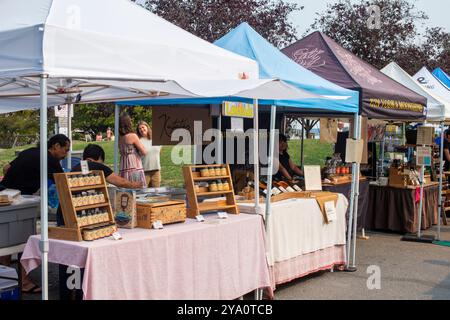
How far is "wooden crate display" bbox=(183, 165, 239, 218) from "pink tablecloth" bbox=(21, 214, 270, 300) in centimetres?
13

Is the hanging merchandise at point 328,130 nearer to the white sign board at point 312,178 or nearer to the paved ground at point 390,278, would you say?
the paved ground at point 390,278

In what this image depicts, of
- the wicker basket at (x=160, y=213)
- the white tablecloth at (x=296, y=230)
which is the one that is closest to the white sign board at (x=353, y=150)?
the white tablecloth at (x=296, y=230)

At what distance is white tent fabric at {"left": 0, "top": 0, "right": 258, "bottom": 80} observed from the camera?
334 centimetres

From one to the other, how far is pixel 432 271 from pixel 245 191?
256 cm

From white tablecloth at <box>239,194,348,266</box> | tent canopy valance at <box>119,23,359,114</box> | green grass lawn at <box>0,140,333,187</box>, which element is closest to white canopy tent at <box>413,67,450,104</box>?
tent canopy valance at <box>119,23,359,114</box>

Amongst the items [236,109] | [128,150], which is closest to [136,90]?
[236,109]

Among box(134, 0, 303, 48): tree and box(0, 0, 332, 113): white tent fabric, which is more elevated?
box(134, 0, 303, 48): tree

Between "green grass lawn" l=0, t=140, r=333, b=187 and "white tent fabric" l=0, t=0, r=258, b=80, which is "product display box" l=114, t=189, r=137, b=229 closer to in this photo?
"white tent fabric" l=0, t=0, r=258, b=80

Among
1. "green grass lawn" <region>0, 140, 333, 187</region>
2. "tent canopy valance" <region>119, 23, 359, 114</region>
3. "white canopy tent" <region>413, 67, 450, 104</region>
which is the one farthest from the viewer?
"green grass lawn" <region>0, 140, 333, 187</region>

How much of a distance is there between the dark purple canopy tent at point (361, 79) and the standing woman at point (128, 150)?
2.45 m

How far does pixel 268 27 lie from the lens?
55.2ft

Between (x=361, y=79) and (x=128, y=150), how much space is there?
319cm

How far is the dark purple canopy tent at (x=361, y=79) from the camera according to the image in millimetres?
6801

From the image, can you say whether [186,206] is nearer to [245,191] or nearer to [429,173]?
[245,191]
